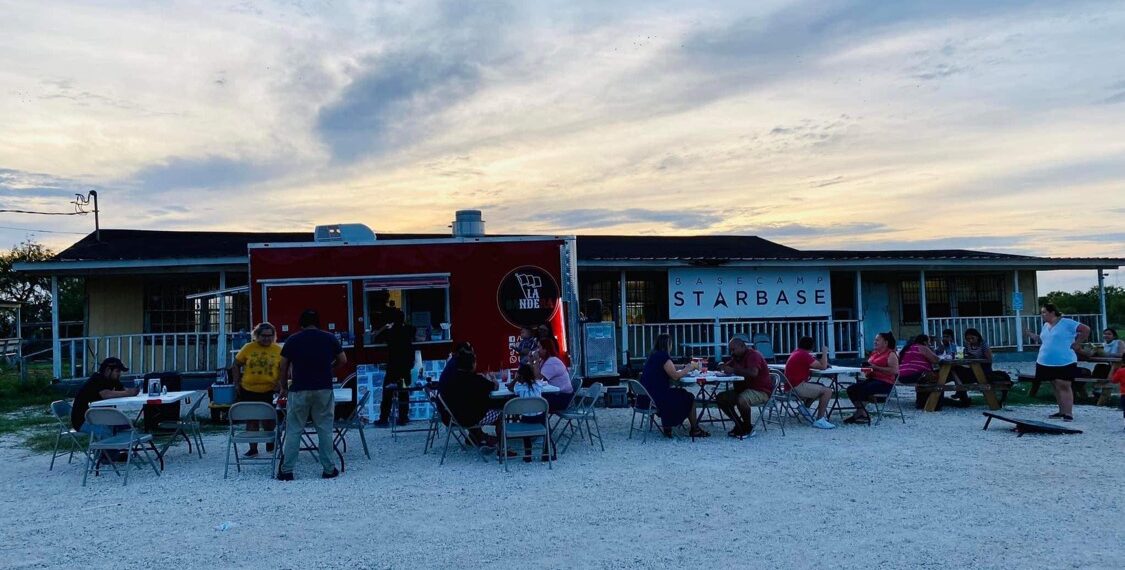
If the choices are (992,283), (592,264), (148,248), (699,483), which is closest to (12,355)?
(148,248)

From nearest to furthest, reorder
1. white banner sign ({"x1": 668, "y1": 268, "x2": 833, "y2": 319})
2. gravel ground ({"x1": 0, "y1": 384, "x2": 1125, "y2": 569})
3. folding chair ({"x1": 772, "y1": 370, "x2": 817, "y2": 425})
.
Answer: gravel ground ({"x1": 0, "y1": 384, "x2": 1125, "y2": 569}) < folding chair ({"x1": 772, "y1": 370, "x2": 817, "y2": 425}) < white banner sign ({"x1": 668, "y1": 268, "x2": 833, "y2": 319})

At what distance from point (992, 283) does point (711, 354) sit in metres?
7.62

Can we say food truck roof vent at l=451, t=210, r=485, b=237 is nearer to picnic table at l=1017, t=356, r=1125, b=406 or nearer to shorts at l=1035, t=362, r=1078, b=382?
shorts at l=1035, t=362, r=1078, b=382

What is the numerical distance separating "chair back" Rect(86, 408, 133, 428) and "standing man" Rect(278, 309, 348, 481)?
129cm

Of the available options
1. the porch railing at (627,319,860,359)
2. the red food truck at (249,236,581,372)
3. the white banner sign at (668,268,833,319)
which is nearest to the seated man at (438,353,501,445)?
the red food truck at (249,236,581,372)

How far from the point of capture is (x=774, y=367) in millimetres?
10367

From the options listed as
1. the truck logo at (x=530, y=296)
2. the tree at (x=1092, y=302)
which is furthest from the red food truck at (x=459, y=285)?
the tree at (x=1092, y=302)

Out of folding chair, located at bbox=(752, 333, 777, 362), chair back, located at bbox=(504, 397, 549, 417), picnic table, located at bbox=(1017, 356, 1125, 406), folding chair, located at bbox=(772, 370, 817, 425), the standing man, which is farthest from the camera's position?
folding chair, located at bbox=(752, 333, 777, 362)

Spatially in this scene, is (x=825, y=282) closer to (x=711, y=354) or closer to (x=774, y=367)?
(x=711, y=354)

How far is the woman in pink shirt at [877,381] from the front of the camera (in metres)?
9.10

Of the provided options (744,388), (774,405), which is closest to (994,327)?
(774,405)

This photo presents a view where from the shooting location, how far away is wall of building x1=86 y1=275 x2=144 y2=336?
14227 millimetres

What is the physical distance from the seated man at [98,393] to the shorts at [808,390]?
6.78 metres

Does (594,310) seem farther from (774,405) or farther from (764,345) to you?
(764,345)
